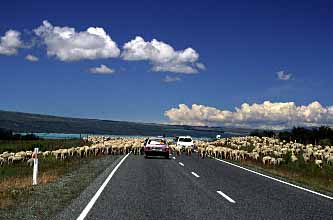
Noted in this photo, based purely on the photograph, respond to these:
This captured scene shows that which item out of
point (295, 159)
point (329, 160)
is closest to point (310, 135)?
point (329, 160)

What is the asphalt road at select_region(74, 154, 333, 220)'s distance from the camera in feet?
30.5

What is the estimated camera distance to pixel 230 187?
47.5ft

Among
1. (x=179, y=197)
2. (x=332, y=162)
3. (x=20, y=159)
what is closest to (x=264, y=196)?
(x=179, y=197)

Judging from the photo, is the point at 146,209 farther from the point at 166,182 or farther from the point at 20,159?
the point at 20,159

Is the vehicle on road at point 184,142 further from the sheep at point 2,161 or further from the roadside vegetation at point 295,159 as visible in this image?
the sheep at point 2,161

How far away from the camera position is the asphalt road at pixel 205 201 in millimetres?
9297

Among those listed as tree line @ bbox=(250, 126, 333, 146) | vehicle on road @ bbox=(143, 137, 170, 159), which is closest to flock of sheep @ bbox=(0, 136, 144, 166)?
vehicle on road @ bbox=(143, 137, 170, 159)

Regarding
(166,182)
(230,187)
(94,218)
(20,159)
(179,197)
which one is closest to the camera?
(94,218)

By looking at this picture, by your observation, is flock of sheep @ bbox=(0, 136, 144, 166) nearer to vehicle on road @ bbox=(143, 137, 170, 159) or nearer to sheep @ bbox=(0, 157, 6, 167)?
sheep @ bbox=(0, 157, 6, 167)

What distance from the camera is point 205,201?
11.2m

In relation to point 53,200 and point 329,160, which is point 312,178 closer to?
point 329,160

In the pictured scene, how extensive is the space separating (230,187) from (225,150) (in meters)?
22.0

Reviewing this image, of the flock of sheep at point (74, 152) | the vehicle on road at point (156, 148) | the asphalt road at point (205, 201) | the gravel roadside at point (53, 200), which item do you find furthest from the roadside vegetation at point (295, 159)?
the gravel roadside at point (53, 200)

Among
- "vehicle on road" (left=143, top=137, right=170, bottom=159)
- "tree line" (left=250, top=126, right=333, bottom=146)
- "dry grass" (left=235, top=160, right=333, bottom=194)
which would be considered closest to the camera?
"dry grass" (left=235, top=160, right=333, bottom=194)
